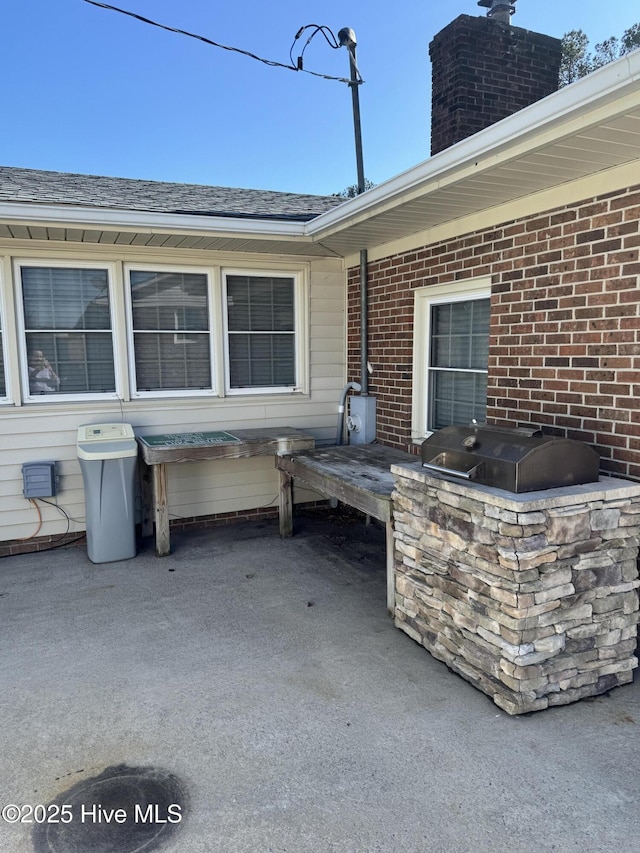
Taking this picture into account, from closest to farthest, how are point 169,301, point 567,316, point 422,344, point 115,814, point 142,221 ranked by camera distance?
point 115,814
point 567,316
point 142,221
point 422,344
point 169,301

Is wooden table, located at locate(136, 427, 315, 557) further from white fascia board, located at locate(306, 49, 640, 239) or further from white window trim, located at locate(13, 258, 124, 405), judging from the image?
white fascia board, located at locate(306, 49, 640, 239)

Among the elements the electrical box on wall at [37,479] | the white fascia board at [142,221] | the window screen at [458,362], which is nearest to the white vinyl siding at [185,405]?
the electrical box on wall at [37,479]

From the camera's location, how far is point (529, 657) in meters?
2.62

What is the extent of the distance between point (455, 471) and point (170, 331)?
11.1 ft

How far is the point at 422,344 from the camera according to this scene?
16.4 feet

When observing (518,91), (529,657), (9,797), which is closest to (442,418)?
(529,657)

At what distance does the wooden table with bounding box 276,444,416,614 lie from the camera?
3.64 meters

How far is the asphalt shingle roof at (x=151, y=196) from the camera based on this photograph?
4602mm

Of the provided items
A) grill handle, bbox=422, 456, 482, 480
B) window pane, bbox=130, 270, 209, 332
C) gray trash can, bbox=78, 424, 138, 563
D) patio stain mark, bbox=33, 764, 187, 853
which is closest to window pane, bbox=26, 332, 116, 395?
window pane, bbox=130, 270, 209, 332

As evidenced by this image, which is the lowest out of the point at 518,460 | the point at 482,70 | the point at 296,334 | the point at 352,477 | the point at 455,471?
the point at 352,477

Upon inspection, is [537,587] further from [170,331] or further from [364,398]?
[170,331]

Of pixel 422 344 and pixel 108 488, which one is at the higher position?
pixel 422 344

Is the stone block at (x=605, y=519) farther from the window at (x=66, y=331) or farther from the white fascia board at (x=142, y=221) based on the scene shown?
the window at (x=66, y=331)

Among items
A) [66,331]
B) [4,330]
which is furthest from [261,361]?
[4,330]
